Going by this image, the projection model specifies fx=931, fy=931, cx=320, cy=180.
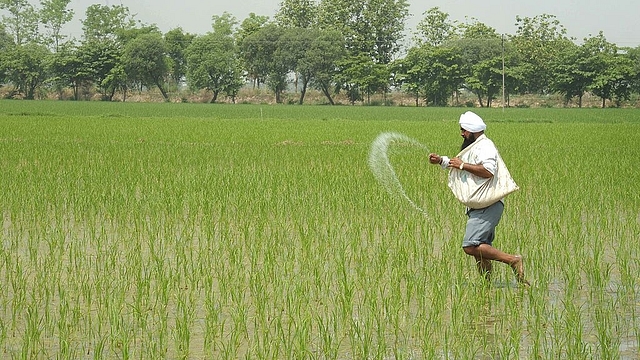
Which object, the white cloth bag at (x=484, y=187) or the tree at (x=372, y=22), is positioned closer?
the white cloth bag at (x=484, y=187)

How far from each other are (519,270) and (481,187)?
48 centimetres

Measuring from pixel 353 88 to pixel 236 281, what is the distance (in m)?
51.4

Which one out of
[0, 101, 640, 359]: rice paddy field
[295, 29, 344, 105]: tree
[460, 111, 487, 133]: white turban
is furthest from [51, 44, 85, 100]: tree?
[460, 111, 487, 133]: white turban

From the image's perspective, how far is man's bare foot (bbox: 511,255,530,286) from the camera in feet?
15.9

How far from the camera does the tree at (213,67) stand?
181 feet

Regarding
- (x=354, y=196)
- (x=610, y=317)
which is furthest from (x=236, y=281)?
(x=354, y=196)

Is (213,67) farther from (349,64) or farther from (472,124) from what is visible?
(472,124)

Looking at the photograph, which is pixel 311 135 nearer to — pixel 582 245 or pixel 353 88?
pixel 582 245

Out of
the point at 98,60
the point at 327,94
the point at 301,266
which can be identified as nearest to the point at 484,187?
the point at 301,266

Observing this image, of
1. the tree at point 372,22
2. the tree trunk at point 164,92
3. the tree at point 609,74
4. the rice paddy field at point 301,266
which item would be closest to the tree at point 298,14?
the tree at point 372,22

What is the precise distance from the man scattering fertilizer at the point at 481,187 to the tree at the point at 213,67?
50790 millimetres

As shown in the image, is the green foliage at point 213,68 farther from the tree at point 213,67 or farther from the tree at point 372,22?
the tree at point 372,22

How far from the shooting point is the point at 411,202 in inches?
303

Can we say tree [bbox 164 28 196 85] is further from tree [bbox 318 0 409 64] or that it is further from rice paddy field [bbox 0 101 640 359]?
rice paddy field [bbox 0 101 640 359]
